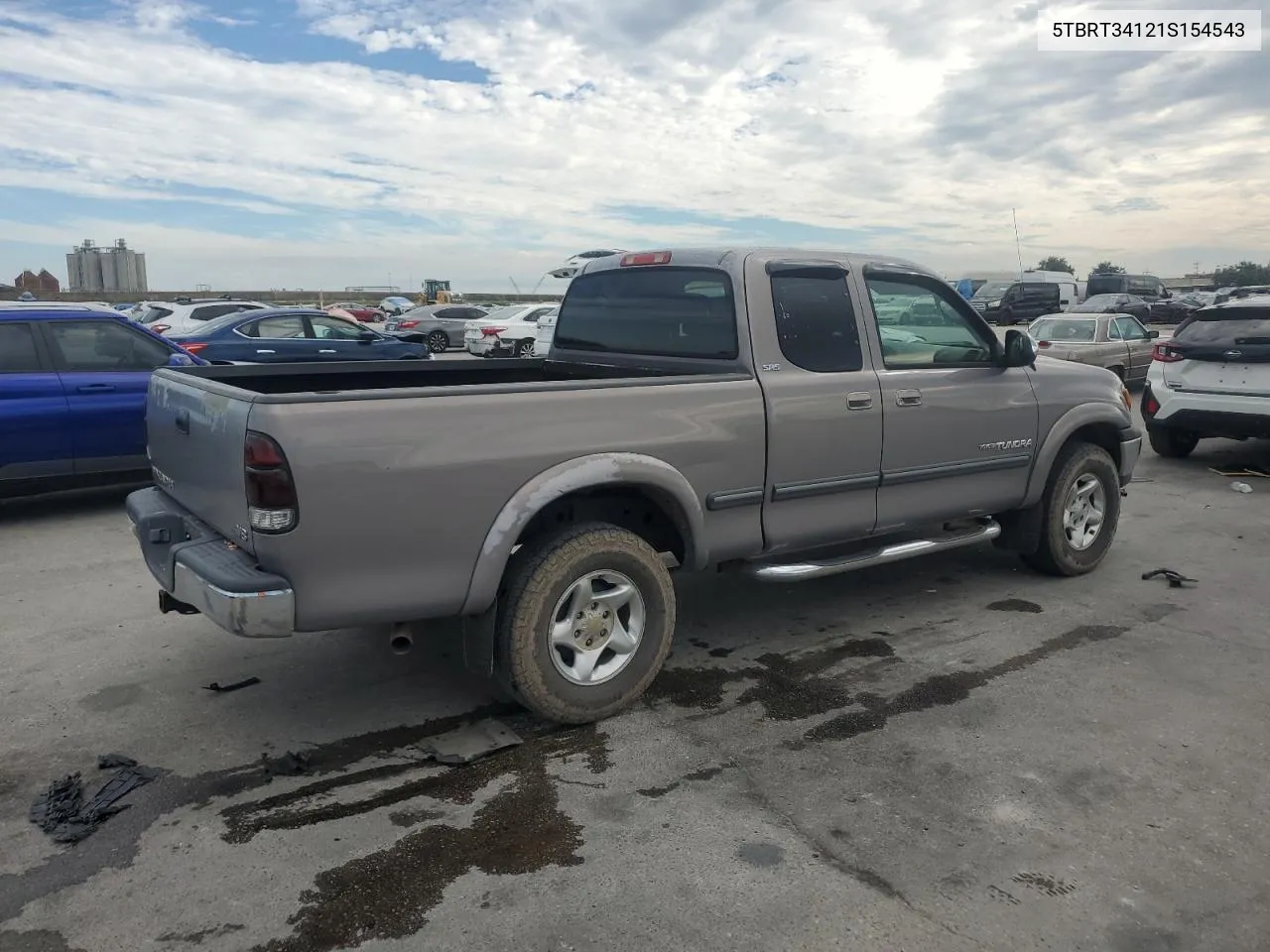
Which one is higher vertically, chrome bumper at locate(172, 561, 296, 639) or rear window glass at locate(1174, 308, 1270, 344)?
rear window glass at locate(1174, 308, 1270, 344)

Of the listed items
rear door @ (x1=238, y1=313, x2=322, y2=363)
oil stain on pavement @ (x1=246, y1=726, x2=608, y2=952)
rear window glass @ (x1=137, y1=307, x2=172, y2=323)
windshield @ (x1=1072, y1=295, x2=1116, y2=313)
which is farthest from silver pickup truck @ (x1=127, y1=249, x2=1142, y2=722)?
windshield @ (x1=1072, y1=295, x2=1116, y2=313)

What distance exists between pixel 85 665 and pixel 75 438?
11.5 ft

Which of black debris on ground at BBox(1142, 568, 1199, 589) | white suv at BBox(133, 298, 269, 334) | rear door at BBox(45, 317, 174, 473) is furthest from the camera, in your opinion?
white suv at BBox(133, 298, 269, 334)

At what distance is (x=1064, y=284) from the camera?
131ft

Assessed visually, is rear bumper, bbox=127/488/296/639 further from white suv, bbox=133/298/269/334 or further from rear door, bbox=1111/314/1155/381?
rear door, bbox=1111/314/1155/381

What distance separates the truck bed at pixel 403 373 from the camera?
15.5ft

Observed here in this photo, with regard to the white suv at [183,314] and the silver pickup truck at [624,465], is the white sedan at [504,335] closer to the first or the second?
the white suv at [183,314]

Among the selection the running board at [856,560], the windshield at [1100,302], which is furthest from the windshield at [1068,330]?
the windshield at [1100,302]

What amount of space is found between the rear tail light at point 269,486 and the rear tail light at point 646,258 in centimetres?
241

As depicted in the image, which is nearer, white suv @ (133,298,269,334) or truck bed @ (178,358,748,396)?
truck bed @ (178,358,748,396)

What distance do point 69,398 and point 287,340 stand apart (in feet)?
21.2

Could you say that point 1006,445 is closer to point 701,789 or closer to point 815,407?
point 815,407

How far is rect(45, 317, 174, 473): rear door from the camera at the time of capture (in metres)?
7.45

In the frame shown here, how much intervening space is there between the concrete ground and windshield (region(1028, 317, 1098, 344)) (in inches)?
408
